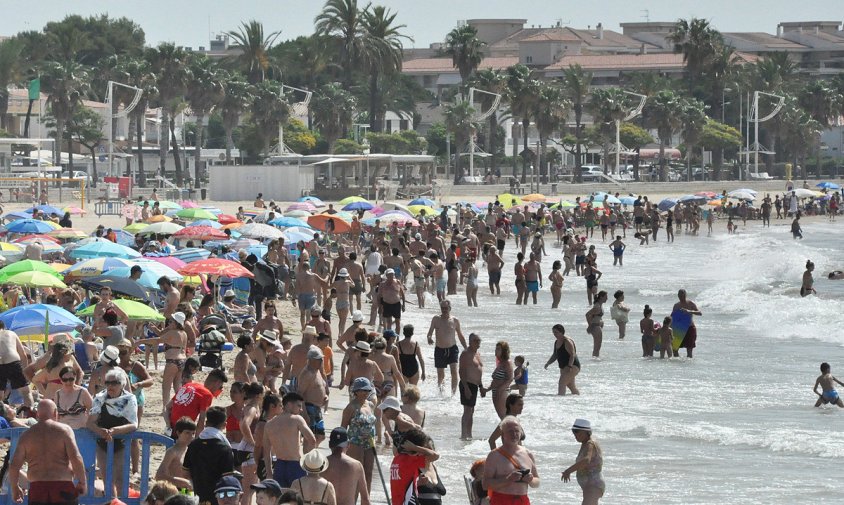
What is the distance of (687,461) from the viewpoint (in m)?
12.9

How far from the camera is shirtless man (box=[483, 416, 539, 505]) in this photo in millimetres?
8336

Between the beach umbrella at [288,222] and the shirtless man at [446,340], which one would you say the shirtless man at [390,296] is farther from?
the beach umbrella at [288,222]

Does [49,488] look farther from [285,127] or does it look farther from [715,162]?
[715,162]

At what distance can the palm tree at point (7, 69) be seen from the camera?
84688 mm

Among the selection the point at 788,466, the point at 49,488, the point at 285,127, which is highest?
the point at 285,127

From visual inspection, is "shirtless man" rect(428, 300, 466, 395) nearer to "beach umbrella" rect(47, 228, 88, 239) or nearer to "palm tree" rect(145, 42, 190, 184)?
"beach umbrella" rect(47, 228, 88, 239)

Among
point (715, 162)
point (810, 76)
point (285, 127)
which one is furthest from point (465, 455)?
point (810, 76)

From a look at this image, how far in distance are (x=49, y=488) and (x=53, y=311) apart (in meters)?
5.01

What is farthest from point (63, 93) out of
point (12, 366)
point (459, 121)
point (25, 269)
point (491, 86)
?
point (12, 366)

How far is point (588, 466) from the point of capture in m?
9.80

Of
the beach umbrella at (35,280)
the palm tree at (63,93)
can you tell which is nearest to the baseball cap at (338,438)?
the beach umbrella at (35,280)

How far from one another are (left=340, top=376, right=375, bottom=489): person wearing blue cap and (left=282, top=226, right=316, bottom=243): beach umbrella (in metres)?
17.4

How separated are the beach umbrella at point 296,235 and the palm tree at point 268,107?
143 feet

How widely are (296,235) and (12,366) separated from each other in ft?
53.0
